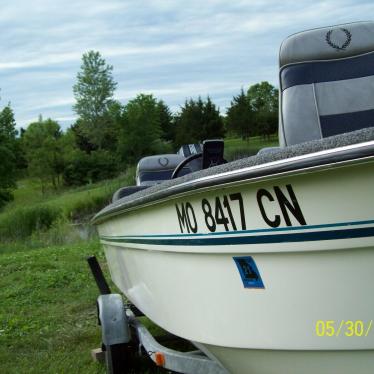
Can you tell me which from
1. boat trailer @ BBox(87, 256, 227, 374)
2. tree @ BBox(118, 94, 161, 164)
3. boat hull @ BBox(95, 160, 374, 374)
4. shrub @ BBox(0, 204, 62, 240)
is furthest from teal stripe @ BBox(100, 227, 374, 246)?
tree @ BBox(118, 94, 161, 164)

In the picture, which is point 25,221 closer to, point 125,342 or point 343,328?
point 125,342

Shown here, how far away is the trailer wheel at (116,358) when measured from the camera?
155 inches

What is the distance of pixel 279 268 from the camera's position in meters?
2.46

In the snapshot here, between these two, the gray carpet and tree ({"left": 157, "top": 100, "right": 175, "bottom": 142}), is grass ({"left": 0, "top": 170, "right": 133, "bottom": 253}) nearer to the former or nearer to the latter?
the gray carpet

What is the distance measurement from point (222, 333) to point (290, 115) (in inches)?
89.2

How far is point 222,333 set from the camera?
2826mm

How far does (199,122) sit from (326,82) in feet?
157

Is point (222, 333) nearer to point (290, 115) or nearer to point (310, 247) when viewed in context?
point (310, 247)

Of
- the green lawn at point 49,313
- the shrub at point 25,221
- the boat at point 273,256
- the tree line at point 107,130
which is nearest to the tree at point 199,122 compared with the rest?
the tree line at point 107,130

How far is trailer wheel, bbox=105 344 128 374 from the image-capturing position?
13.0ft

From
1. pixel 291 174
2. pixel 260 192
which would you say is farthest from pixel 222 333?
pixel 291 174

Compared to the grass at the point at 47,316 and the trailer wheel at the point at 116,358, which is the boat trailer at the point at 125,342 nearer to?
the trailer wheel at the point at 116,358

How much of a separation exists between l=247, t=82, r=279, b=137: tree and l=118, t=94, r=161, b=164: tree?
390 inches

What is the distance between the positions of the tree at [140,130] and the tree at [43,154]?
628 cm
